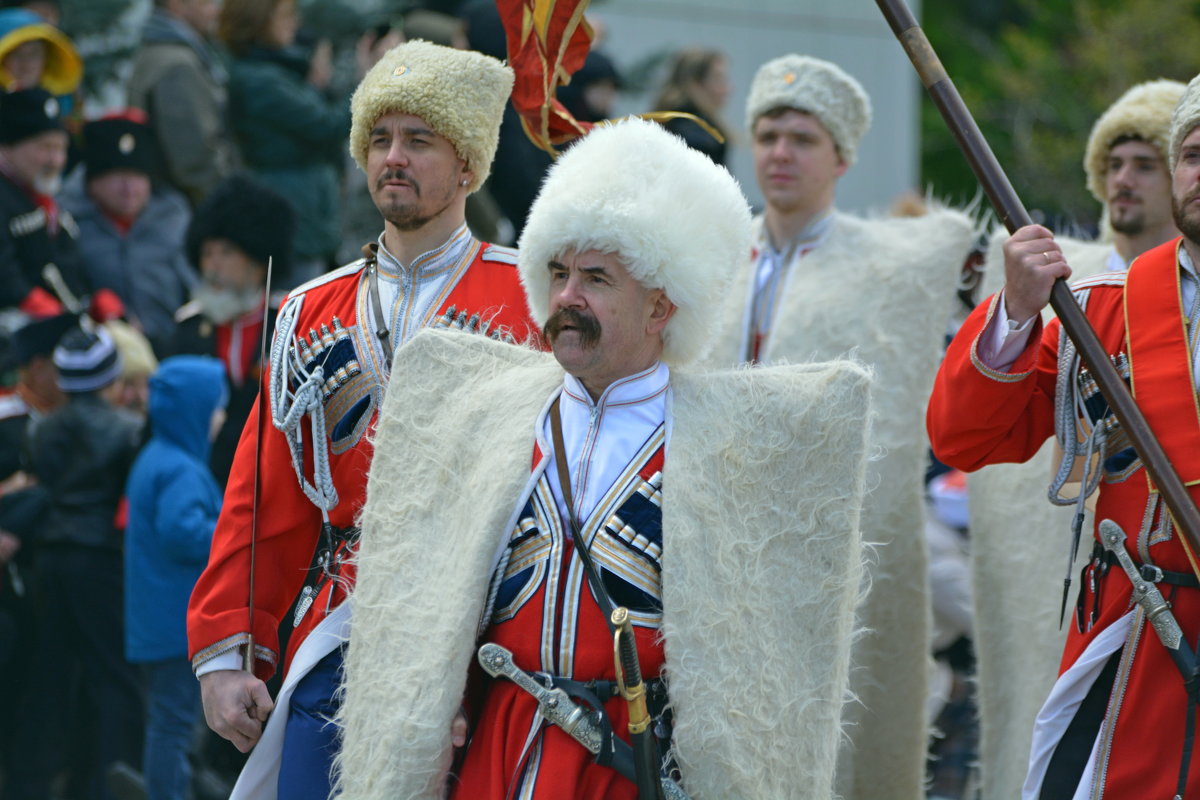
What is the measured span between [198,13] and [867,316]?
4.51m

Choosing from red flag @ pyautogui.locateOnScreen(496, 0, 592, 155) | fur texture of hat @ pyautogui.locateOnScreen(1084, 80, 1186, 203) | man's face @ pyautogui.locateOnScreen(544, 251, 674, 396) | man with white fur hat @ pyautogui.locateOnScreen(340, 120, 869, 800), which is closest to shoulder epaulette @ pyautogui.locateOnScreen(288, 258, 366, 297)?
red flag @ pyautogui.locateOnScreen(496, 0, 592, 155)

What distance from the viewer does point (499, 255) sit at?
4.44m

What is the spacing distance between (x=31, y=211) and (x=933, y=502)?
15.1ft

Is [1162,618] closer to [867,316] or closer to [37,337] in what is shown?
[867,316]

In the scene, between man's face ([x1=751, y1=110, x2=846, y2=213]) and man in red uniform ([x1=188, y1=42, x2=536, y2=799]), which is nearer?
man in red uniform ([x1=188, y1=42, x2=536, y2=799])

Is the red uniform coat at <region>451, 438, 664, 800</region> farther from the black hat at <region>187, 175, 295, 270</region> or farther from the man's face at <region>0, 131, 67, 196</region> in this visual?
the man's face at <region>0, 131, 67, 196</region>

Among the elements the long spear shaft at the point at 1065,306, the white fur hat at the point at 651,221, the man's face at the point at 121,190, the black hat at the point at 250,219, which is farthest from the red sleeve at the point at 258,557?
the man's face at the point at 121,190

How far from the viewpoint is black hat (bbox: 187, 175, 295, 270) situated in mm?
7137

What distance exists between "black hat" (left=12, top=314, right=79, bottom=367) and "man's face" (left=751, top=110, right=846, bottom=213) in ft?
9.93

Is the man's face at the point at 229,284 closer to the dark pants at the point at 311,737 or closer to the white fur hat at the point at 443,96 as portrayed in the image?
the white fur hat at the point at 443,96

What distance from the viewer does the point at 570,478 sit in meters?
3.49

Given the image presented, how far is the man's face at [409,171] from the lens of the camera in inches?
169

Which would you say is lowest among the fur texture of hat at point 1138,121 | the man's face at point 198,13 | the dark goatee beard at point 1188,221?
the dark goatee beard at point 1188,221

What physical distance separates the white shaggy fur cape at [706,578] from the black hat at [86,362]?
3.19 m
